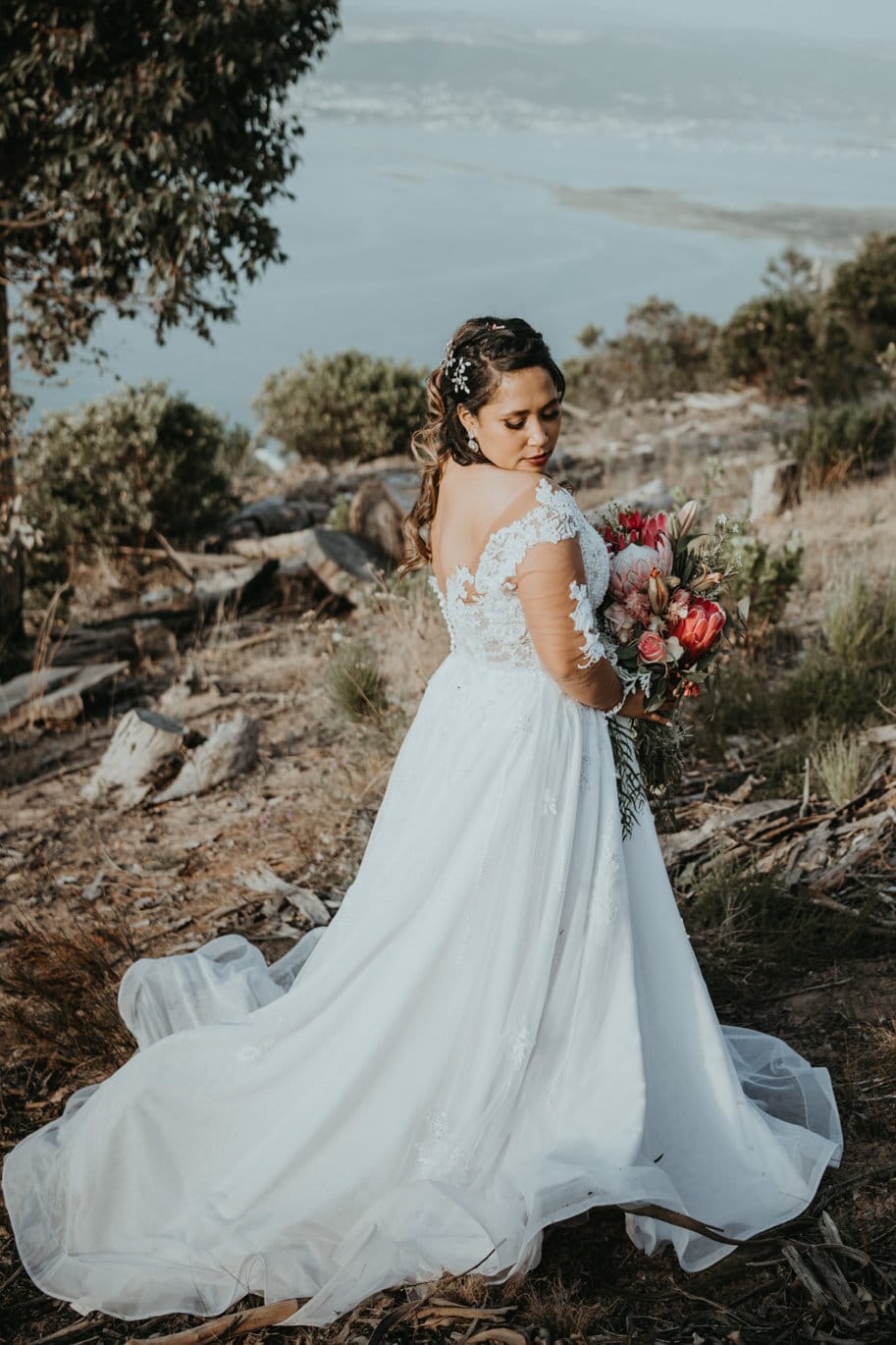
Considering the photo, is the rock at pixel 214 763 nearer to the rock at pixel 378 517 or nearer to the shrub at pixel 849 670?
the shrub at pixel 849 670

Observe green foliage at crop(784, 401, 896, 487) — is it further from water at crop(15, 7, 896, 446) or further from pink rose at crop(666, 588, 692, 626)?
water at crop(15, 7, 896, 446)

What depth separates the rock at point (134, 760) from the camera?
6.52 meters

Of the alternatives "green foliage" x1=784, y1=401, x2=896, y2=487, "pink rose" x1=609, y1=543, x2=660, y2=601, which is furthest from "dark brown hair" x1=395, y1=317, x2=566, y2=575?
"green foliage" x1=784, y1=401, x2=896, y2=487

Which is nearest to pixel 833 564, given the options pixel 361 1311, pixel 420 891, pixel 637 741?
pixel 637 741

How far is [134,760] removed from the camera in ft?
21.5

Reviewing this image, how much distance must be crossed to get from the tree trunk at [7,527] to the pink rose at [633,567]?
693cm

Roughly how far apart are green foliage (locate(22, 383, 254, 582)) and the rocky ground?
2.37 metres

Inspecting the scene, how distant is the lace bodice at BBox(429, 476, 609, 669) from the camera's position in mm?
2699

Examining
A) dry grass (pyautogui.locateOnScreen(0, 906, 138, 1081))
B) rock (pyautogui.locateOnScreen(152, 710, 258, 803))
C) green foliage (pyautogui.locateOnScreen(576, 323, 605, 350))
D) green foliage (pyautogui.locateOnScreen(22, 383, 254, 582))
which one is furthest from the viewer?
green foliage (pyautogui.locateOnScreen(576, 323, 605, 350))

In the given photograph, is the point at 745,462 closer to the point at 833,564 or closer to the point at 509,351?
the point at 833,564

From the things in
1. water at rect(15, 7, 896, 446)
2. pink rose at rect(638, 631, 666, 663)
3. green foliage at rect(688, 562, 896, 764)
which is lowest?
green foliage at rect(688, 562, 896, 764)

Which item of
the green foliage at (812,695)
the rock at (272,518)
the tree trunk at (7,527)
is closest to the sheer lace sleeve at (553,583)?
the green foliage at (812,695)

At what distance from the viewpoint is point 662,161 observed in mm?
87688

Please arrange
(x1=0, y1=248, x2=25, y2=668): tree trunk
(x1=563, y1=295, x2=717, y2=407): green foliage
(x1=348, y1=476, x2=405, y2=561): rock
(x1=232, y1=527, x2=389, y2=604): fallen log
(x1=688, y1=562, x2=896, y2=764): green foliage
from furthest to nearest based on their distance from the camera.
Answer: (x1=563, y1=295, x2=717, y2=407): green foliage
(x1=348, y1=476, x2=405, y2=561): rock
(x1=232, y1=527, x2=389, y2=604): fallen log
(x1=0, y1=248, x2=25, y2=668): tree trunk
(x1=688, y1=562, x2=896, y2=764): green foliage
